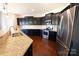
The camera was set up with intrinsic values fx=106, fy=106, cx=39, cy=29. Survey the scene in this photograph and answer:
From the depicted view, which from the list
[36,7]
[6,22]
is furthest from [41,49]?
[36,7]

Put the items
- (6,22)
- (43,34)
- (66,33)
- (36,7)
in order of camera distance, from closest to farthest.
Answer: (36,7) < (66,33) < (6,22) < (43,34)

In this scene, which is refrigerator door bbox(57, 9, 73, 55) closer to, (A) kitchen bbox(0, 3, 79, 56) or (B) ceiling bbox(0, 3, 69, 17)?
(A) kitchen bbox(0, 3, 79, 56)

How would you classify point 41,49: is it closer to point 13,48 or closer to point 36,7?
point 13,48

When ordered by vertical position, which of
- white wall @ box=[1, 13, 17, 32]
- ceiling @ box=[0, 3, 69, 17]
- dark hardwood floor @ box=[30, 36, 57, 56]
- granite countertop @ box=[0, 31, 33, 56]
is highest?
ceiling @ box=[0, 3, 69, 17]

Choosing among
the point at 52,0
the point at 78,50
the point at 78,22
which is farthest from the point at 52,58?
the point at 78,22

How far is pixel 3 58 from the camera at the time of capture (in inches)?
24.0

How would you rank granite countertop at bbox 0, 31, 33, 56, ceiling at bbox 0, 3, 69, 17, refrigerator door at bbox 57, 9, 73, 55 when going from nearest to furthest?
1. ceiling at bbox 0, 3, 69, 17
2. granite countertop at bbox 0, 31, 33, 56
3. refrigerator door at bbox 57, 9, 73, 55

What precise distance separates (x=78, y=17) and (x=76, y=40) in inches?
11.3

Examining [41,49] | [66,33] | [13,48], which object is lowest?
[41,49]

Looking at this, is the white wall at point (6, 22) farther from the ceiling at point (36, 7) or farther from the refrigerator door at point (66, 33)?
the refrigerator door at point (66, 33)

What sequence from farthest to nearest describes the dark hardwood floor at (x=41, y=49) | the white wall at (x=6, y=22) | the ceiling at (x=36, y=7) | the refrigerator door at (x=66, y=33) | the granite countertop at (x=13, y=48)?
1. the dark hardwood floor at (x=41, y=49)
2. the white wall at (x=6, y=22)
3. the refrigerator door at (x=66, y=33)
4. the granite countertop at (x=13, y=48)
5. the ceiling at (x=36, y=7)

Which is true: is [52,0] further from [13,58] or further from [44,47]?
[44,47]

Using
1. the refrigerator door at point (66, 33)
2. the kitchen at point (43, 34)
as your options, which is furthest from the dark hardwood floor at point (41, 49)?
the refrigerator door at point (66, 33)

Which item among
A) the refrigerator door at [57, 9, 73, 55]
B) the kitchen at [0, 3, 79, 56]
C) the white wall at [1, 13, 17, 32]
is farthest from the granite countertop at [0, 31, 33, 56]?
the refrigerator door at [57, 9, 73, 55]
